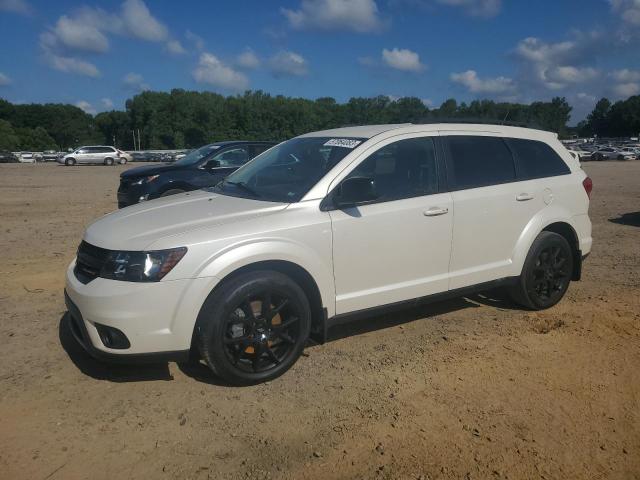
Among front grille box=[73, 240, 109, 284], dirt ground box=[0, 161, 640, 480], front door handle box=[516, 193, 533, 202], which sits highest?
front door handle box=[516, 193, 533, 202]

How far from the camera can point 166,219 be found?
3.86 m

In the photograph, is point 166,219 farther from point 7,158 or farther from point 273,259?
point 7,158

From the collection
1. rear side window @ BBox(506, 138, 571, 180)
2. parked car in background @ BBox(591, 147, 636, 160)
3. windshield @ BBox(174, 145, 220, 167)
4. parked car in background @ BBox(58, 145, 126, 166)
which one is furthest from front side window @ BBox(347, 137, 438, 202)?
parked car in background @ BBox(591, 147, 636, 160)

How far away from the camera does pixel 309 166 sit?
4387 millimetres

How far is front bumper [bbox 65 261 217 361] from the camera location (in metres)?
3.33

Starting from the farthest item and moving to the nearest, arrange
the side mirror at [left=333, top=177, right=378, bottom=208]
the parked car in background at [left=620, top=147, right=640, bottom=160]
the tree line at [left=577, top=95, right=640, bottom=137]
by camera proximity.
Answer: the tree line at [left=577, top=95, right=640, bottom=137] < the parked car in background at [left=620, top=147, right=640, bottom=160] < the side mirror at [left=333, top=177, right=378, bottom=208]

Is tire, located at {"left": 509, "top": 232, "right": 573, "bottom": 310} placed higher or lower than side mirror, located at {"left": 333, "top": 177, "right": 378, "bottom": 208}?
lower

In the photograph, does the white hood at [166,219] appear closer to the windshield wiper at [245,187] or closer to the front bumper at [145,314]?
the windshield wiper at [245,187]

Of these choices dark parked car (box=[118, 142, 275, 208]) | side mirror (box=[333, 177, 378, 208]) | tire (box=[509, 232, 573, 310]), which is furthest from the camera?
dark parked car (box=[118, 142, 275, 208])

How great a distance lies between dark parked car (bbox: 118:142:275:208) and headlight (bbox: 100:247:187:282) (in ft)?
20.5

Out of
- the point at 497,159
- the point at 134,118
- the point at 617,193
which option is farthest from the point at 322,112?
the point at 497,159

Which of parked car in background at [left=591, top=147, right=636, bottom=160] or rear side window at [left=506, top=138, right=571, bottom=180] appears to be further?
parked car in background at [left=591, top=147, right=636, bottom=160]

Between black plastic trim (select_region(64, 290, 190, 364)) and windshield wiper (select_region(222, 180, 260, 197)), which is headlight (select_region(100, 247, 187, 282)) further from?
windshield wiper (select_region(222, 180, 260, 197))

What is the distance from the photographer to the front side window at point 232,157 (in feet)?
34.1
